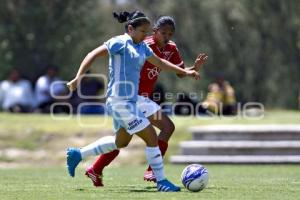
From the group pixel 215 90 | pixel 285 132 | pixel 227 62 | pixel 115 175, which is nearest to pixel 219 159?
pixel 285 132

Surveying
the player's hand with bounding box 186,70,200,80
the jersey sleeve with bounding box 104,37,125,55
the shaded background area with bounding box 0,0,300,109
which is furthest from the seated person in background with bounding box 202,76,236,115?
the jersey sleeve with bounding box 104,37,125,55

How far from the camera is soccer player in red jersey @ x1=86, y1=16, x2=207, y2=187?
11719 mm

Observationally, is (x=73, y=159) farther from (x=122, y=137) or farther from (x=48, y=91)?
(x=48, y=91)

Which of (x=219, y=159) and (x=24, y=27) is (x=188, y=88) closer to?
(x=24, y=27)

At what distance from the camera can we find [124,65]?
10664mm

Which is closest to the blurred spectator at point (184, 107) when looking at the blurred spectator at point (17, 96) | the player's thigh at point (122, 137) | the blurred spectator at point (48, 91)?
the blurred spectator at point (48, 91)

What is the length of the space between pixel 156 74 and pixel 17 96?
1242 centimetres

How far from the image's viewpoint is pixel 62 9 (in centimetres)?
3078

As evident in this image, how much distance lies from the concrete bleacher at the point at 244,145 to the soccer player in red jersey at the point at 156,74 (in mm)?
6416

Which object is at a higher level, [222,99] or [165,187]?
[165,187]

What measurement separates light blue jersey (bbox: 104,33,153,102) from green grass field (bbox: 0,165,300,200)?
3.62ft

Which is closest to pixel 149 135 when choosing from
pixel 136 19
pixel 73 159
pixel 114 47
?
pixel 114 47

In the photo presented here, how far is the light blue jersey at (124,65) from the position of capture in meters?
10.6

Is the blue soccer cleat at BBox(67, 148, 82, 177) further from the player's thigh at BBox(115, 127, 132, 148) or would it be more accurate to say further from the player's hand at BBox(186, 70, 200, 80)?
the player's hand at BBox(186, 70, 200, 80)
